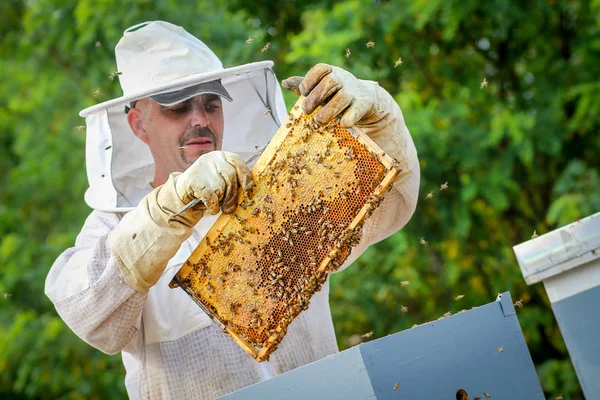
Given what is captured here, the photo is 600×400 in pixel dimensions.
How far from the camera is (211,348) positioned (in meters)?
3.22

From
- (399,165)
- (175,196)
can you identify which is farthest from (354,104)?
(175,196)

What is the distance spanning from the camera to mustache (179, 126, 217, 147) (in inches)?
142

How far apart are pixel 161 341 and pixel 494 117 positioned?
4217 millimetres

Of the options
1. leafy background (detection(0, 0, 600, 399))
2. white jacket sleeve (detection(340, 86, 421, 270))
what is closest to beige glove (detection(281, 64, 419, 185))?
white jacket sleeve (detection(340, 86, 421, 270))

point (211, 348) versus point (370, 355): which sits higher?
point (370, 355)

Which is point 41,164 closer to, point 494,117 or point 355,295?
point 355,295

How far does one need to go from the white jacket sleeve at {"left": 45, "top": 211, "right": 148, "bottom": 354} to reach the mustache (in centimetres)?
72

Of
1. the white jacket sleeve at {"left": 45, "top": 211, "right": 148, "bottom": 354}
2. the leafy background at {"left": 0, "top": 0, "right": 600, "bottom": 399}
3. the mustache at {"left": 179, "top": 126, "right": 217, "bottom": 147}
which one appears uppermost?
the mustache at {"left": 179, "top": 126, "right": 217, "bottom": 147}

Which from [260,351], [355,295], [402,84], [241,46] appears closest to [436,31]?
[402,84]

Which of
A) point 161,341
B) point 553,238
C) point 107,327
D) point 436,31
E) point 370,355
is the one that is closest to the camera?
point 370,355

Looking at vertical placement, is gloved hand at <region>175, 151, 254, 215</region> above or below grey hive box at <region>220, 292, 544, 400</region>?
above

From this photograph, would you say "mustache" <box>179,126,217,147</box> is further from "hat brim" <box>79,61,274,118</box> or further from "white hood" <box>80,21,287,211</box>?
"hat brim" <box>79,61,274,118</box>

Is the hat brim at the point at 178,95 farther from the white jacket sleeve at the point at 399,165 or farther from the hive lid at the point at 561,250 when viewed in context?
the hive lid at the point at 561,250

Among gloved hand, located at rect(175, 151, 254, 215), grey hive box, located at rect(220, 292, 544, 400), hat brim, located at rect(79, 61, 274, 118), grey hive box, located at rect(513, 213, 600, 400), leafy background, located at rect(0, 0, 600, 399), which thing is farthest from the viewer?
leafy background, located at rect(0, 0, 600, 399)
